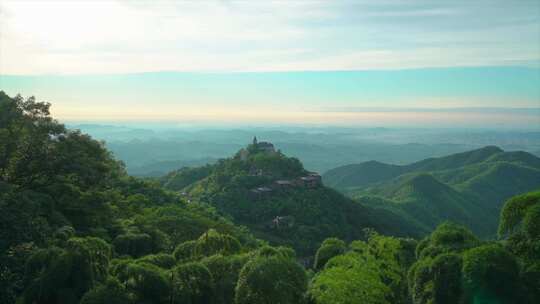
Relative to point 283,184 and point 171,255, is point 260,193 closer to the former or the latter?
point 283,184

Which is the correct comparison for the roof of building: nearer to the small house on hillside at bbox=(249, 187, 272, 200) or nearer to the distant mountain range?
the small house on hillside at bbox=(249, 187, 272, 200)

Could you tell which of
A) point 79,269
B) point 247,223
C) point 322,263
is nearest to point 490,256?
point 322,263

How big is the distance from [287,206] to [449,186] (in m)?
60.9

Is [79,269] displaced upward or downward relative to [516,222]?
downward

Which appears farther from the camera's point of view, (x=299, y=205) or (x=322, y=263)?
(x=299, y=205)

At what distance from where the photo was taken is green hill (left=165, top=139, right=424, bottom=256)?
44562 mm

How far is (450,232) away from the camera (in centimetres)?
1111

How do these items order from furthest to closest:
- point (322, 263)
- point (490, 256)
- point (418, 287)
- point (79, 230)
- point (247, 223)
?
1. point (247, 223)
2. point (79, 230)
3. point (322, 263)
4. point (418, 287)
5. point (490, 256)

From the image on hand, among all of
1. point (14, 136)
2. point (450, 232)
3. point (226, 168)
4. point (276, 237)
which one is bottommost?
point (276, 237)

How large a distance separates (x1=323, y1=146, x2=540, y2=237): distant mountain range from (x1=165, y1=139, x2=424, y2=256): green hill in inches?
788

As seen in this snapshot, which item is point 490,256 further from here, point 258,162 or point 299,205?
point 258,162

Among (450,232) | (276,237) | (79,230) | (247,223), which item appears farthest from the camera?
(247,223)

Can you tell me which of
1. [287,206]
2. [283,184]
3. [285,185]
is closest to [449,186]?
[285,185]

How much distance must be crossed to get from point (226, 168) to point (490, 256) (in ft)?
183
